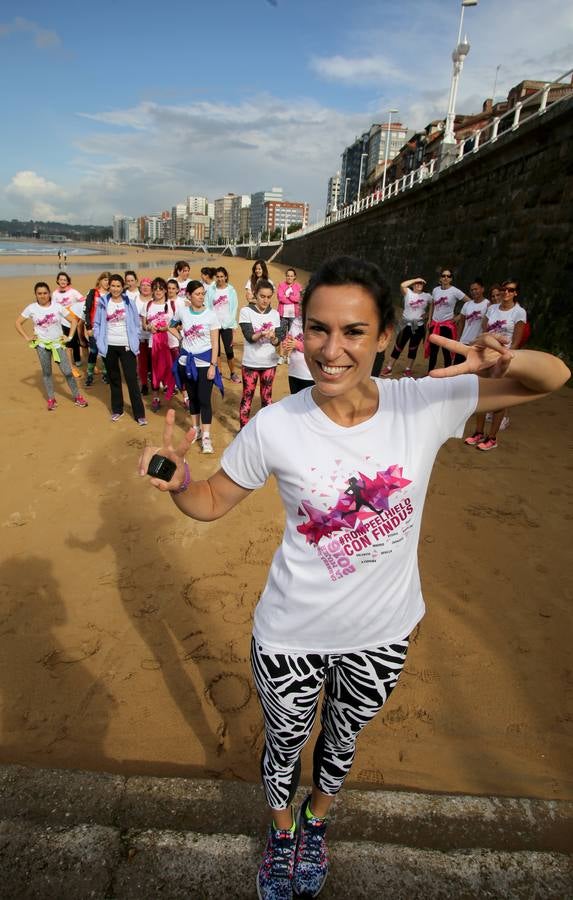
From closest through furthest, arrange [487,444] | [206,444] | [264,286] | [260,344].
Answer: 1. [264,286]
2. [260,344]
3. [206,444]
4. [487,444]

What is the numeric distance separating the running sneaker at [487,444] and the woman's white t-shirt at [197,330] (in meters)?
3.67

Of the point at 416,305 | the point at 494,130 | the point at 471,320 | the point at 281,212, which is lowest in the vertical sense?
the point at 471,320

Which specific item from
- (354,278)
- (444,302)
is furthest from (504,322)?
(354,278)

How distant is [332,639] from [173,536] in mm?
3207

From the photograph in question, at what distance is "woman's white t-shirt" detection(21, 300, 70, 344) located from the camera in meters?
7.15

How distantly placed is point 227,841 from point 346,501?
1.48 m

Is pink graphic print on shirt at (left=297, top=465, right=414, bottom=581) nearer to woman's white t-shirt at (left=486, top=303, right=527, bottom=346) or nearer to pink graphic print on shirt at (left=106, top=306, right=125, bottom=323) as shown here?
woman's white t-shirt at (left=486, top=303, right=527, bottom=346)

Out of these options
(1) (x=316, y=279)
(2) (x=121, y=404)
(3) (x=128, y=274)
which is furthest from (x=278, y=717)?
(3) (x=128, y=274)

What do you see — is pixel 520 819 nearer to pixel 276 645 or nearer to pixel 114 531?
pixel 276 645

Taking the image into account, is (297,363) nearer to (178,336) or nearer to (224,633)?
(178,336)

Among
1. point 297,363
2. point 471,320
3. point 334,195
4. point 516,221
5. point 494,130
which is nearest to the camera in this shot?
point 297,363

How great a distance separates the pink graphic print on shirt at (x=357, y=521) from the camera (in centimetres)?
145

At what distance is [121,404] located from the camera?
7418 mm

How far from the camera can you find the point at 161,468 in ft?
5.06
